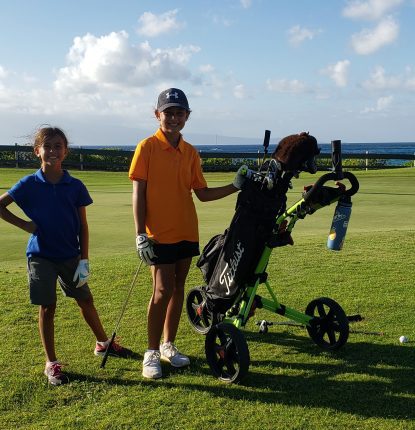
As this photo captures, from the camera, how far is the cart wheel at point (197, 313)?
4512 millimetres

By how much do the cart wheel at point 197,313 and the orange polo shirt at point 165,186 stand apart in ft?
2.33

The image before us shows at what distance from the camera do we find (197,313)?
15.4 ft

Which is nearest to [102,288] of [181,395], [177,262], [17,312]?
[17,312]

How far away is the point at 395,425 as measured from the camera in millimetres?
3111

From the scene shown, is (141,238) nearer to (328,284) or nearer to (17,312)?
(17,312)

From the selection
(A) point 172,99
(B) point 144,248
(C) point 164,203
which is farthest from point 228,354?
(A) point 172,99

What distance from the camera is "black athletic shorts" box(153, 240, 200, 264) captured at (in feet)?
13.0

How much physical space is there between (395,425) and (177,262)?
71.1 inches

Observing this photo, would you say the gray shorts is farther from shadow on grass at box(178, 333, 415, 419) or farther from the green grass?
shadow on grass at box(178, 333, 415, 419)

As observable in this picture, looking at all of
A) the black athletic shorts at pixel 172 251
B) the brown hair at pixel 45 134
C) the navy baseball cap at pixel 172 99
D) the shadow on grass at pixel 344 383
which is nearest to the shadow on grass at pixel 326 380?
the shadow on grass at pixel 344 383

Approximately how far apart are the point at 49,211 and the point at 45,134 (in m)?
0.52

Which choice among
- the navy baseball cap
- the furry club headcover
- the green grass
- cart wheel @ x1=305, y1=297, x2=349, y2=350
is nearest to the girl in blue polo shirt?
the green grass

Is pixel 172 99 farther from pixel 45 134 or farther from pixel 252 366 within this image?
pixel 252 366

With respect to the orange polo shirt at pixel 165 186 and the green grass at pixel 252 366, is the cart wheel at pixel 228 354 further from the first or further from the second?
the orange polo shirt at pixel 165 186
